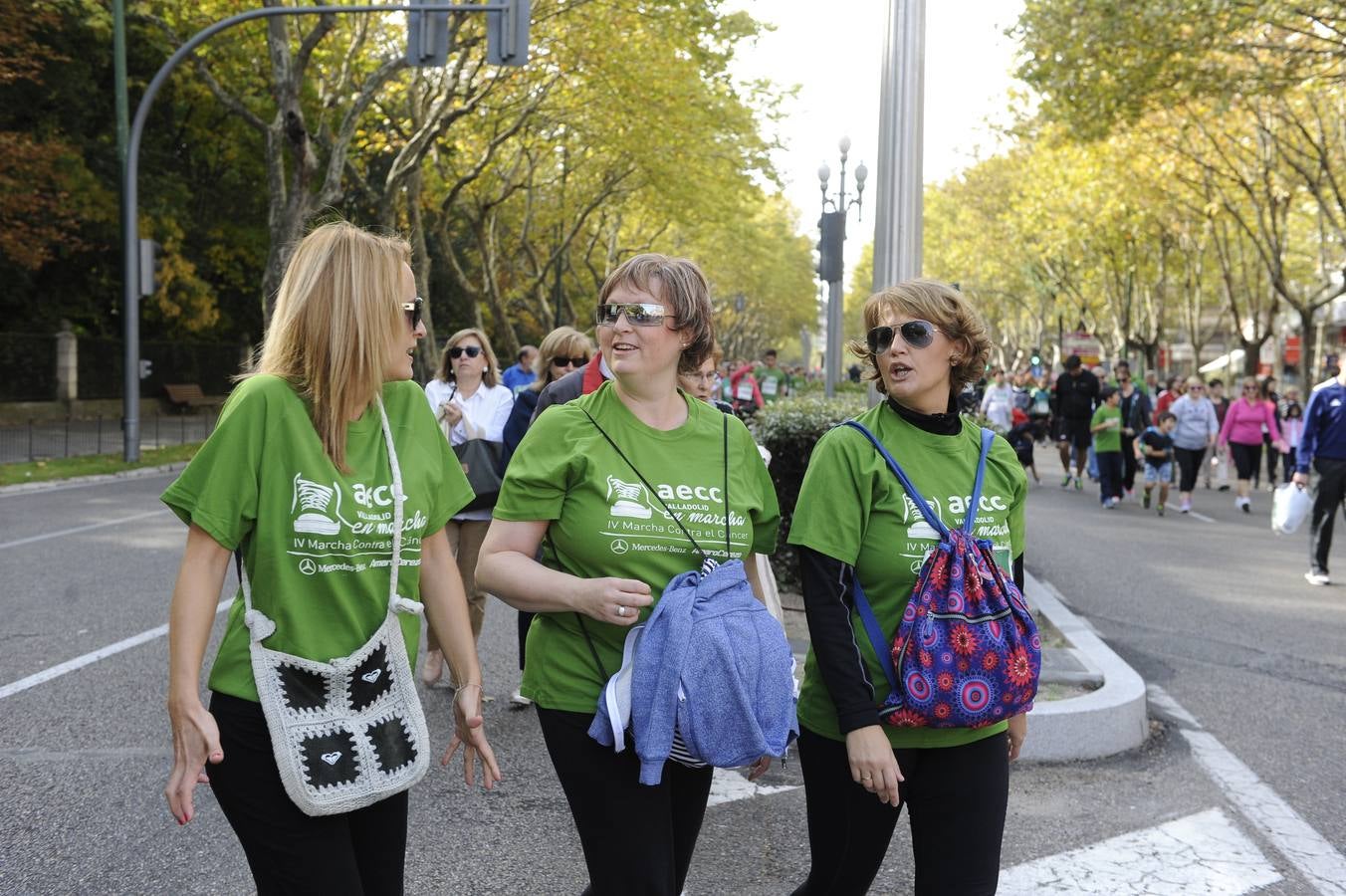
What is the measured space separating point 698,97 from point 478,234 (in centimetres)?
942

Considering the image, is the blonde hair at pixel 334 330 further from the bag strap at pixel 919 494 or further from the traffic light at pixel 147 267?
the traffic light at pixel 147 267

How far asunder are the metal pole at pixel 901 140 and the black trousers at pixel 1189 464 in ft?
36.0

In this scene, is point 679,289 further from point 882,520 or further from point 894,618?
point 894,618

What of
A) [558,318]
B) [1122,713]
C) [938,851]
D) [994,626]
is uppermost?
[558,318]

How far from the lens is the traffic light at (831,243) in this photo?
1505 cm

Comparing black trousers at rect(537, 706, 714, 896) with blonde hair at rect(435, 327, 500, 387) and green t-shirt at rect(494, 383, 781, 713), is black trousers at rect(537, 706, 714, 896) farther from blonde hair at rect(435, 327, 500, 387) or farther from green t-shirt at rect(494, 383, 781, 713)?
blonde hair at rect(435, 327, 500, 387)

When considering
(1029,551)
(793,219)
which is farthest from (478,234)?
(793,219)

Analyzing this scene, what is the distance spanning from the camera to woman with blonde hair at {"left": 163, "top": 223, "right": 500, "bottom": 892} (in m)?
2.28

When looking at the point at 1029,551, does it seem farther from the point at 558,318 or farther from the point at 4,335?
the point at 558,318

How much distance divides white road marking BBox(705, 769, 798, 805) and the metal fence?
17.8 m

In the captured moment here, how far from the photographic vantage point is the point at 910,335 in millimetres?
2938

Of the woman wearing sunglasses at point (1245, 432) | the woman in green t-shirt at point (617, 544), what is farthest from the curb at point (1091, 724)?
the woman wearing sunglasses at point (1245, 432)

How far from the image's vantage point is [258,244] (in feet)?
115

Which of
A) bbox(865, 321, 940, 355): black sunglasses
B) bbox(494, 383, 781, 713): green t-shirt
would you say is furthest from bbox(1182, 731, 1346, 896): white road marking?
bbox(494, 383, 781, 713): green t-shirt
